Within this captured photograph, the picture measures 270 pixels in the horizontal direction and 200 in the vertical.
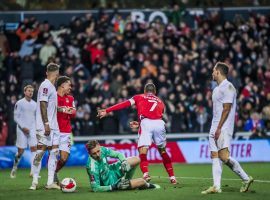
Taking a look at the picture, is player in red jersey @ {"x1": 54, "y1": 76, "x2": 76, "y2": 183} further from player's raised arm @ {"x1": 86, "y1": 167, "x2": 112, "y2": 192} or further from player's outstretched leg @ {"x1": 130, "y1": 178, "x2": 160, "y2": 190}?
player's outstretched leg @ {"x1": 130, "y1": 178, "x2": 160, "y2": 190}

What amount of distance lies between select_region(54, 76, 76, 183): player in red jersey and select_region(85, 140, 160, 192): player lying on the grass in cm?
126

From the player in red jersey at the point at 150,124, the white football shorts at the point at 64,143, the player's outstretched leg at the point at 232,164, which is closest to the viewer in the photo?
the player's outstretched leg at the point at 232,164

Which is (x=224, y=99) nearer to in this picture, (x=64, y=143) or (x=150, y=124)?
(x=150, y=124)

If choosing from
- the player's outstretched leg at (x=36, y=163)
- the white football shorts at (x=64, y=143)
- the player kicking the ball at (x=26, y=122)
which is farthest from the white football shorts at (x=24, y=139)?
the player's outstretched leg at (x=36, y=163)

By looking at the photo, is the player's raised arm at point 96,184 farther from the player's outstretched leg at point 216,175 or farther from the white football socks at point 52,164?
the player's outstretched leg at point 216,175

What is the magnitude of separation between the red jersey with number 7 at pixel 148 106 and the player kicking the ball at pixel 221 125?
2.90 metres

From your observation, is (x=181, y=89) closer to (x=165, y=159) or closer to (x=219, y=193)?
(x=165, y=159)

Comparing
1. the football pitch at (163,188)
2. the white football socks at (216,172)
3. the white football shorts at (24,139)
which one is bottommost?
the football pitch at (163,188)

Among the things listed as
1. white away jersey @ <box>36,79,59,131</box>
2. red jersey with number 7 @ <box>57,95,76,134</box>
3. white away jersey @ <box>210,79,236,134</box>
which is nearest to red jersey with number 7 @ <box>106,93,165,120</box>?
red jersey with number 7 @ <box>57,95,76,134</box>

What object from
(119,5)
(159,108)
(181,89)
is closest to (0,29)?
(119,5)

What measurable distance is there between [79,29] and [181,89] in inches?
193

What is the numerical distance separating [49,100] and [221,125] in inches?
146

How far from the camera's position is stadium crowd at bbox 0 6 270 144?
1035 inches

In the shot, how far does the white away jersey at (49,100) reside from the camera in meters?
15.3
